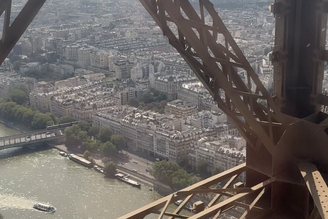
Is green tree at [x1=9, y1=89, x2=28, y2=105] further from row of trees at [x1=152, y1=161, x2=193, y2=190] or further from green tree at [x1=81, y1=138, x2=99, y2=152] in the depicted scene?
row of trees at [x1=152, y1=161, x2=193, y2=190]

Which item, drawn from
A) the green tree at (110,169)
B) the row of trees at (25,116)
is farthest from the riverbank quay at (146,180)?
the row of trees at (25,116)

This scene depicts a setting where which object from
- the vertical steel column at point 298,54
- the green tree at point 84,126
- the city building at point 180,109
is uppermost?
the vertical steel column at point 298,54

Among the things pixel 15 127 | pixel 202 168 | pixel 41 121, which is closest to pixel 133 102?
pixel 41 121

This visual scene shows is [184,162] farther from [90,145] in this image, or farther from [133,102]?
[133,102]

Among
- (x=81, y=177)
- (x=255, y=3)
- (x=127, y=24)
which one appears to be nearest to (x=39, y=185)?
(x=81, y=177)

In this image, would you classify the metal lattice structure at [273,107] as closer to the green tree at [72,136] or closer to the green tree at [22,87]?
the green tree at [72,136]
